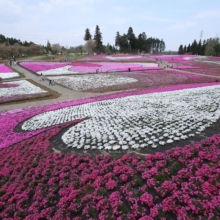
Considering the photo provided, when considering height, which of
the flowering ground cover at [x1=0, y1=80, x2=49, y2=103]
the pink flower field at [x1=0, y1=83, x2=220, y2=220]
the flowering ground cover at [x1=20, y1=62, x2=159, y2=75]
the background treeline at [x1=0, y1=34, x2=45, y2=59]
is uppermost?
the background treeline at [x1=0, y1=34, x2=45, y2=59]

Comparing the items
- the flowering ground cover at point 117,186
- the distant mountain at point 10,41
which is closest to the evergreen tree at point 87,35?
the distant mountain at point 10,41

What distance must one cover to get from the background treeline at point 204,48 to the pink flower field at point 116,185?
328 ft

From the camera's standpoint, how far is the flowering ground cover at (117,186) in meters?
4.74

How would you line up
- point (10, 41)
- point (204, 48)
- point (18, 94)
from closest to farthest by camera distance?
→ point (18, 94) < point (204, 48) < point (10, 41)

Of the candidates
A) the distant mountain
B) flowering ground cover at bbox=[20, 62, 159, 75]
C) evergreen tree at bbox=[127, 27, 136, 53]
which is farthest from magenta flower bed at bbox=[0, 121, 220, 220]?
the distant mountain

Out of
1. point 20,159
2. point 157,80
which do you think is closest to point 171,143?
point 20,159

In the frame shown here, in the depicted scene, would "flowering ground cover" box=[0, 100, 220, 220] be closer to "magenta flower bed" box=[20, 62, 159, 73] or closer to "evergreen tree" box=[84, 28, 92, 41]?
"magenta flower bed" box=[20, 62, 159, 73]

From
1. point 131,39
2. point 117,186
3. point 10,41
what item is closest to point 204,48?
point 131,39

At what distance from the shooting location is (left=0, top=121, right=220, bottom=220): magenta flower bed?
4742 millimetres

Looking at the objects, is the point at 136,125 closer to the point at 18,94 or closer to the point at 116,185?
the point at 116,185

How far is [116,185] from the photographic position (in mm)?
5820

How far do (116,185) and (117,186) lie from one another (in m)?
0.09

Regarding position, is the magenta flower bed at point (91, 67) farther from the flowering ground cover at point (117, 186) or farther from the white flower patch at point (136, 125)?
the flowering ground cover at point (117, 186)

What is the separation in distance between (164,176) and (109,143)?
3.51 metres
